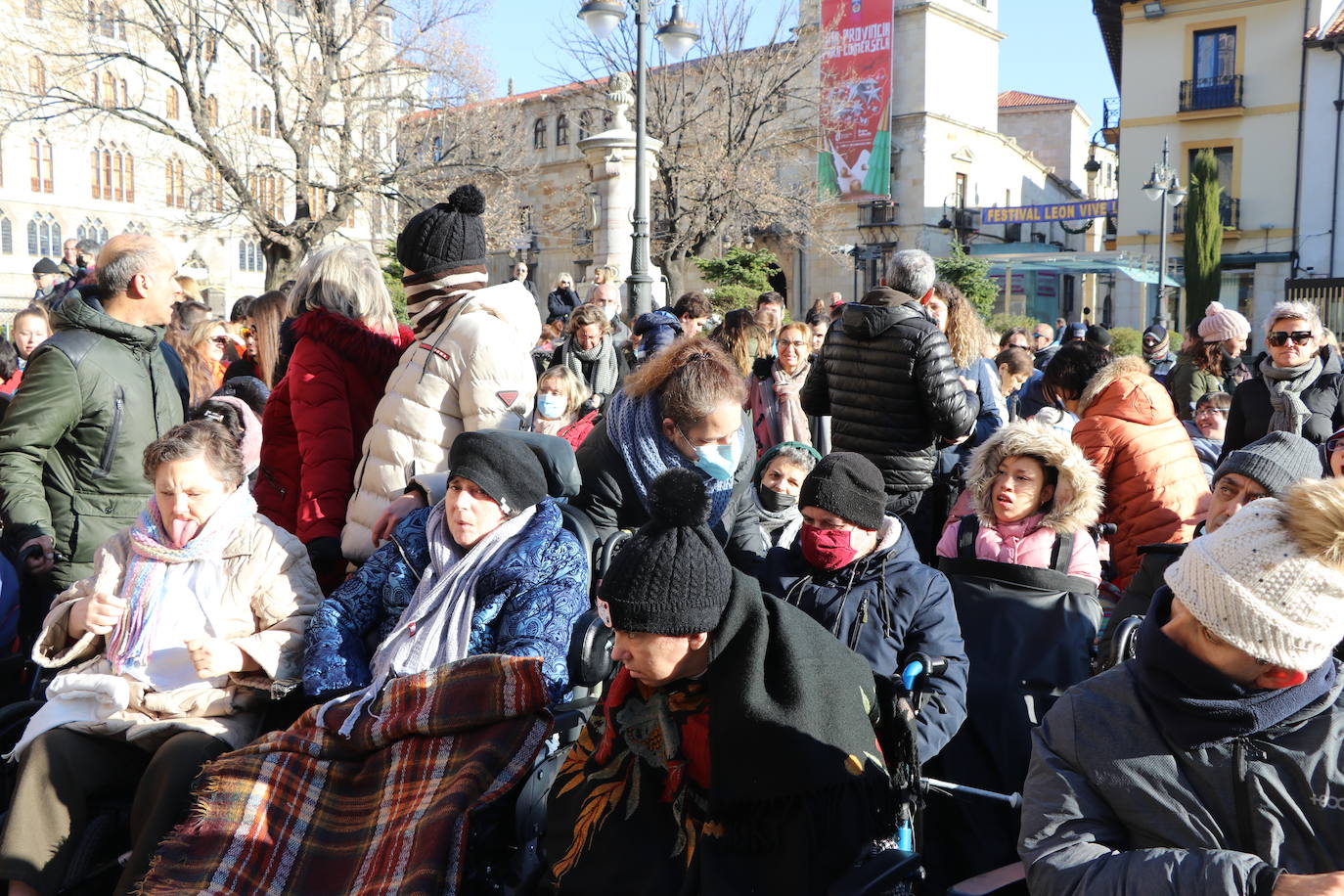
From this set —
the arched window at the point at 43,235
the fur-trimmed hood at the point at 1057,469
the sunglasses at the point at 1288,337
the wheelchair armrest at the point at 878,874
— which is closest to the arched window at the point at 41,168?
the arched window at the point at 43,235

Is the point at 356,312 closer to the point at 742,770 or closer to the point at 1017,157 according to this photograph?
the point at 742,770

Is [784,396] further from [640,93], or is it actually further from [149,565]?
[640,93]

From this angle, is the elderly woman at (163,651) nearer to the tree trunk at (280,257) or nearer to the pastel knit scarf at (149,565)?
the pastel knit scarf at (149,565)

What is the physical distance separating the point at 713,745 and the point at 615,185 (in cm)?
1533

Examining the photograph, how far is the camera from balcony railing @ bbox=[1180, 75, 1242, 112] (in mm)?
34094

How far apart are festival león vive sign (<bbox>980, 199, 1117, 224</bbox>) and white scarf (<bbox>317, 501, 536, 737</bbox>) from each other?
37833mm

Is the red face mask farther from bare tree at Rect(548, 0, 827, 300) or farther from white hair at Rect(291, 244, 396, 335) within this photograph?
bare tree at Rect(548, 0, 827, 300)

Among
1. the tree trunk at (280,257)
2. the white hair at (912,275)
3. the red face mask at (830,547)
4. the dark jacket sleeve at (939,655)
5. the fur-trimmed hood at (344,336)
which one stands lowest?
the dark jacket sleeve at (939,655)

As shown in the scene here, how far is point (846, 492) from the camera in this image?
3.74m

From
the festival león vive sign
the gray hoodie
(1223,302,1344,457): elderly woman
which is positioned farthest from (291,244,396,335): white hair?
the festival león vive sign

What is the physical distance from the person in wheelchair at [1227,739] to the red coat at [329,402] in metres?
2.87

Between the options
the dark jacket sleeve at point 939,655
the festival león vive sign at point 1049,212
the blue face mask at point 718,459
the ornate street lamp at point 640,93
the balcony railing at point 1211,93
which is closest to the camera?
the dark jacket sleeve at point 939,655

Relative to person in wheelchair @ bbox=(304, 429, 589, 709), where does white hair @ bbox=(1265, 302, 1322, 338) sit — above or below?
above

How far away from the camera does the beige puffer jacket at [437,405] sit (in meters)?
4.09
